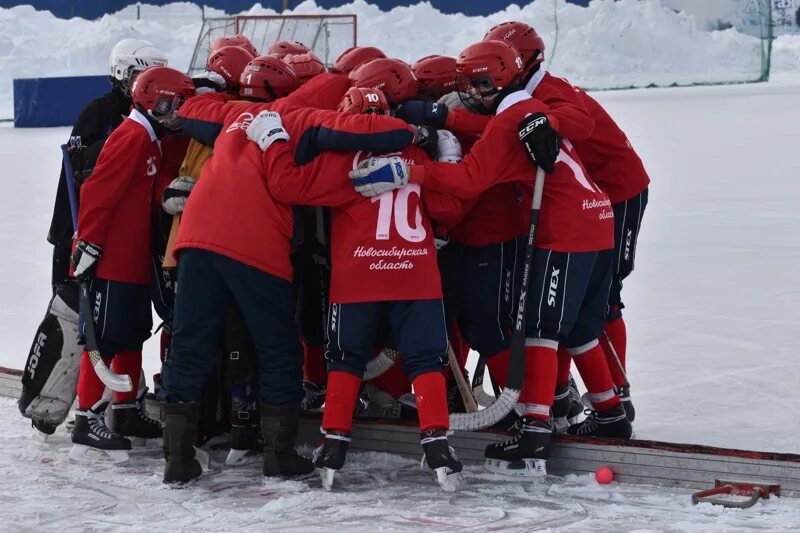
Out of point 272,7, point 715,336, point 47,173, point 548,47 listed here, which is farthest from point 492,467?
point 548,47

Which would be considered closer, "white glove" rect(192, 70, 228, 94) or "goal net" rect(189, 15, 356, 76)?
"white glove" rect(192, 70, 228, 94)

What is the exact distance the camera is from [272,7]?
1859 centimetres

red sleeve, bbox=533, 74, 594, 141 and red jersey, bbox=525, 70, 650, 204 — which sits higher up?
red sleeve, bbox=533, 74, 594, 141

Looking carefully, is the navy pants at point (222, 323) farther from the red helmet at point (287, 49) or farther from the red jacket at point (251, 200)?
the red helmet at point (287, 49)

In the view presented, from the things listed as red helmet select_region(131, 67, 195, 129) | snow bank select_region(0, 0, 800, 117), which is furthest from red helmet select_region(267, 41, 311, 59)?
snow bank select_region(0, 0, 800, 117)

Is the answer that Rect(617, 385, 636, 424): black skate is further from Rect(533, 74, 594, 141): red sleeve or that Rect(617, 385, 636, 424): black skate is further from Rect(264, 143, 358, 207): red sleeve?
Rect(264, 143, 358, 207): red sleeve

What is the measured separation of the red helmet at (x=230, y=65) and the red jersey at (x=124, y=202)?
404 mm

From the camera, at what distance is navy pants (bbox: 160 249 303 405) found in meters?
3.41

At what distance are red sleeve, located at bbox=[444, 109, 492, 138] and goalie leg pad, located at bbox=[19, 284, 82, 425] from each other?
4.46 feet

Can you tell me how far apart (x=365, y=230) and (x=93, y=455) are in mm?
1153

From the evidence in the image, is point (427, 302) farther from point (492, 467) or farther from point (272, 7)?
point (272, 7)

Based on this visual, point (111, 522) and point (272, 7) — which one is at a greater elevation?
point (272, 7)

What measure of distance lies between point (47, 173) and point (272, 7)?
8354 millimetres

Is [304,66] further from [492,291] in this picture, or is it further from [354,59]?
[492,291]
